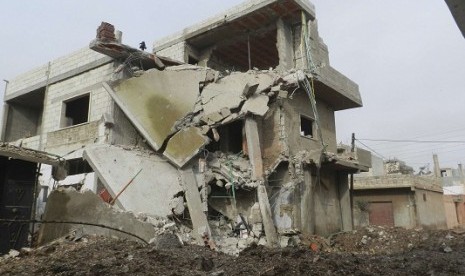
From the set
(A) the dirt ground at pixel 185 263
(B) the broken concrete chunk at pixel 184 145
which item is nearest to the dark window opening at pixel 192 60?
(B) the broken concrete chunk at pixel 184 145

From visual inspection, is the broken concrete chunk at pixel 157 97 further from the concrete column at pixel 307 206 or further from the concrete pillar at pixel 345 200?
the concrete pillar at pixel 345 200

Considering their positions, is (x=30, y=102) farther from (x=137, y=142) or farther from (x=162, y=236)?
(x=162, y=236)

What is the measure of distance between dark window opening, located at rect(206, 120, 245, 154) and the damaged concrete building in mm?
40

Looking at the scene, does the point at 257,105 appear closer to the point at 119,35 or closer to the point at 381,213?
the point at 119,35

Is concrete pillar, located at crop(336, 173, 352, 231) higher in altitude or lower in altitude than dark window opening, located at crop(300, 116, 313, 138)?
lower

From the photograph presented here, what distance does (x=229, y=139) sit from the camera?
1368 centimetres

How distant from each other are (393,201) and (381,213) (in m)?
0.94

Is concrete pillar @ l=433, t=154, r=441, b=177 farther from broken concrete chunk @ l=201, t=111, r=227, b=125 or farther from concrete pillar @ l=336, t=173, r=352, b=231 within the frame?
broken concrete chunk @ l=201, t=111, r=227, b=125

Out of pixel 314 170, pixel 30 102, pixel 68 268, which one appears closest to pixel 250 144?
pixel 314 170

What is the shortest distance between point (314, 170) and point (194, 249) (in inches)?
246

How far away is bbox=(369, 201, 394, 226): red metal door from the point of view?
22.3m

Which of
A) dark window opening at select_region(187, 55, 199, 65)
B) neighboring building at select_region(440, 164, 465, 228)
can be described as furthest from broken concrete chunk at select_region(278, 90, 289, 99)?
neighboring building at select_region(440, 164, 465, 228)

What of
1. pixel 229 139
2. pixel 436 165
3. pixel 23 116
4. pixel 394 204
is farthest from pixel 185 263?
pixel 436 165

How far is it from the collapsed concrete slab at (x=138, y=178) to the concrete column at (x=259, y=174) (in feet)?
7.13
